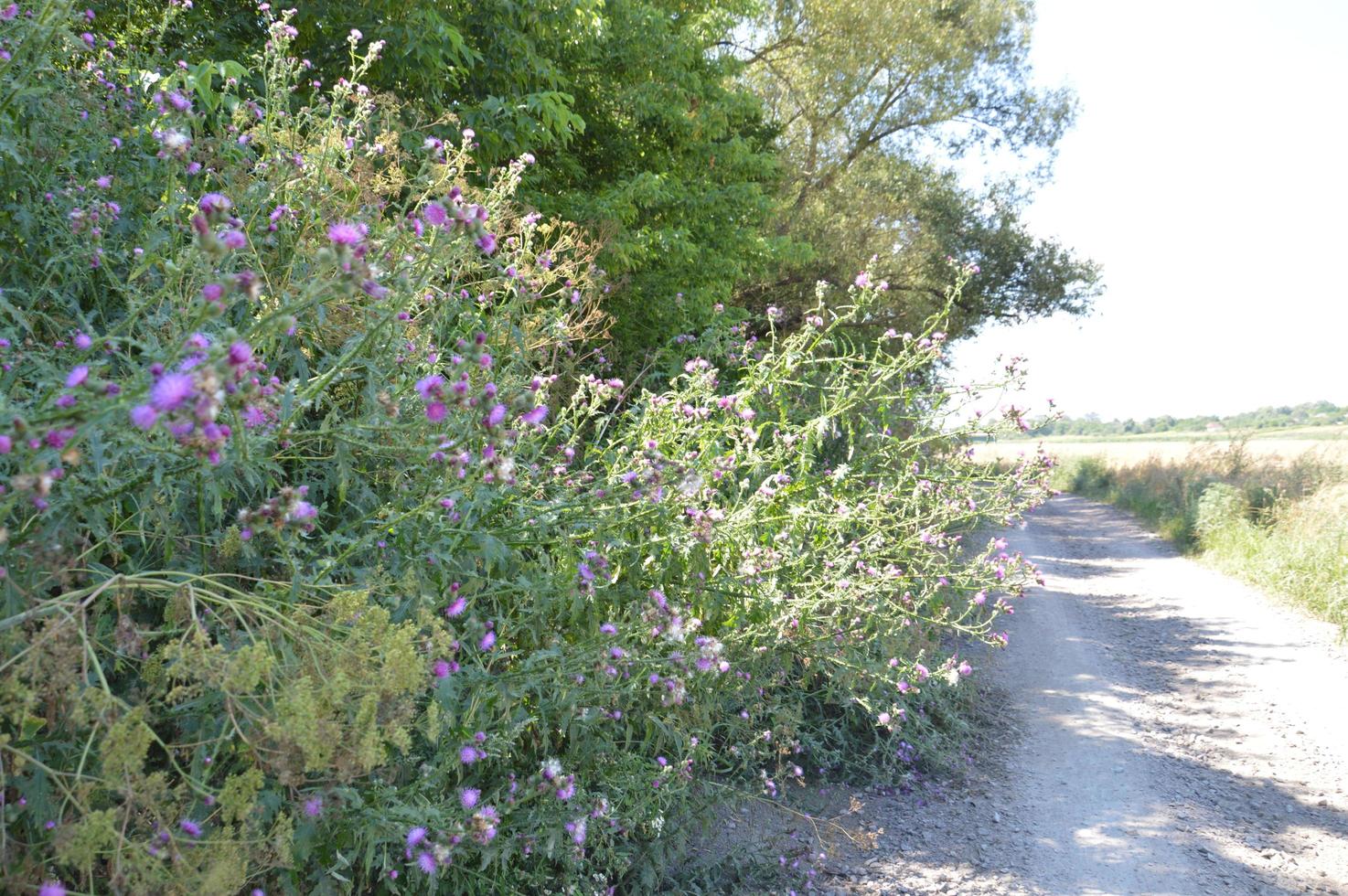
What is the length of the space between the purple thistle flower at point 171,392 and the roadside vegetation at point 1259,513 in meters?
9.08

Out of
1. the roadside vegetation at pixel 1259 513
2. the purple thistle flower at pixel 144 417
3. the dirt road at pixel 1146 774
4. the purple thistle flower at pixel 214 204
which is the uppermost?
the purple thistle flower at pixel 214 204

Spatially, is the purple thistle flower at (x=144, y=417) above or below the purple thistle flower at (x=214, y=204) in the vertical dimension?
below

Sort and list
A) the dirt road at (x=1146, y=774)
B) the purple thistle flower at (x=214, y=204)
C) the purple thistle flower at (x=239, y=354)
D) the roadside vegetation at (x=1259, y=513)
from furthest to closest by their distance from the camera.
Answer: the roadside vegetation at (x=1259, y=513) < the dirt road at (x=1146, y=774) < the purple thistle flower at (x=214, y=204) < the purple thistle flower at (x=239, y=354)

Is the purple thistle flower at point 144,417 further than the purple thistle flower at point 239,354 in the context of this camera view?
No

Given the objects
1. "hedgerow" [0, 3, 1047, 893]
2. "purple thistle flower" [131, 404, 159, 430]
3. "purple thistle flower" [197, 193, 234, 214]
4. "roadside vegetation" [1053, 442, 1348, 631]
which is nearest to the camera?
"purple thistle flower" [131, 404, 159, 430]

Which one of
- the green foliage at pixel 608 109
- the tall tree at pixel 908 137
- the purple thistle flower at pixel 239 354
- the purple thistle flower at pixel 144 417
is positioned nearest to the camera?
the purple thistle flower at pixel 144 417

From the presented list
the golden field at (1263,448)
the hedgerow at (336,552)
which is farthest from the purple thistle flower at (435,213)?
the golden field at (1263,448)

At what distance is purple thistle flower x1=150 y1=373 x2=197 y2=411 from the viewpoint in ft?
3.77

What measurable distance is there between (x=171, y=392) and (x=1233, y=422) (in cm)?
2131

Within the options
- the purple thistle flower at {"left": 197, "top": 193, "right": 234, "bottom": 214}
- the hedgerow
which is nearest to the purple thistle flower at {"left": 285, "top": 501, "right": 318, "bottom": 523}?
the hedgerow

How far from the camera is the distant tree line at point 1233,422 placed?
18.9 metres

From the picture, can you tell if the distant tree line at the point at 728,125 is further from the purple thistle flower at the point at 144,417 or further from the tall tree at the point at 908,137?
the purple thistle flower at the point at 144,417

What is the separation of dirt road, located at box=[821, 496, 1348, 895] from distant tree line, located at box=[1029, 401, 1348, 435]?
20.3 ft

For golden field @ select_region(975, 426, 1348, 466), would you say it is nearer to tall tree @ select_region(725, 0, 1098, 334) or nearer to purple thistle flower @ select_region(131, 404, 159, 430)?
tall tree @ select_region(725, 0, 1098, 334)
